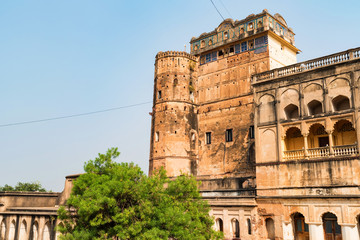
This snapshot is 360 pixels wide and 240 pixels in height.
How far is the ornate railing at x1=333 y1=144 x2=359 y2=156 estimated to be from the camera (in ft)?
56.7

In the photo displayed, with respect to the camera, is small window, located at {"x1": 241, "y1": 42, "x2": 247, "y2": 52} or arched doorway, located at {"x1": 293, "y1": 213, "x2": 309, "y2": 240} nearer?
arched doorway, located at {"x1": 293, "y1": 213, "x2": 309, "y2": 240}

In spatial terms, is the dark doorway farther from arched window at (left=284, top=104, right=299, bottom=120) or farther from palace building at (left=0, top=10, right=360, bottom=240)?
arched window at (left=284, top=104, right=299, bottom=120)

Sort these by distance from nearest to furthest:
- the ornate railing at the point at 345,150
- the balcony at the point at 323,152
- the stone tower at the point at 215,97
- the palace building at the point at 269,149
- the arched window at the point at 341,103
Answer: the ornate railing at the point at 345,150 < the balcony at the point at 323,152 < the palace building at the point at 269,149 < the arched window at the point at 341,103 < the stone tower at the point at 215,97

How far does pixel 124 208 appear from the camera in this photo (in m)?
13.5

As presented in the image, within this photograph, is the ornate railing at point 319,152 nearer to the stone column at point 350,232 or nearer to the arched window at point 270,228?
the stone column at point 350,232

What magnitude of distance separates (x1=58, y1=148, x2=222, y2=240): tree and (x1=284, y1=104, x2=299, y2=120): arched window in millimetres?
9060

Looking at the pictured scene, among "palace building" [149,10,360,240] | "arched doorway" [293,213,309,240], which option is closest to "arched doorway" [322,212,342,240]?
"palace building" [149,10,360,240]

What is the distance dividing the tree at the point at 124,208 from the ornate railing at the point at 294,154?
22.5 ft

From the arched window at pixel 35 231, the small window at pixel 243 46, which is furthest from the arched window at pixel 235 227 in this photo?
the small window at pixel 243 46

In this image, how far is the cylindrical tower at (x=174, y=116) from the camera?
31.4m

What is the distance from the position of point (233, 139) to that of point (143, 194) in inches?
691

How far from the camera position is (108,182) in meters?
13.2

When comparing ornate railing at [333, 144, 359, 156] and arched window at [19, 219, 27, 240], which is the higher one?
ornate railing at [333, 144, 359, 156]

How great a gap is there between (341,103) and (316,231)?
7.28 metres
